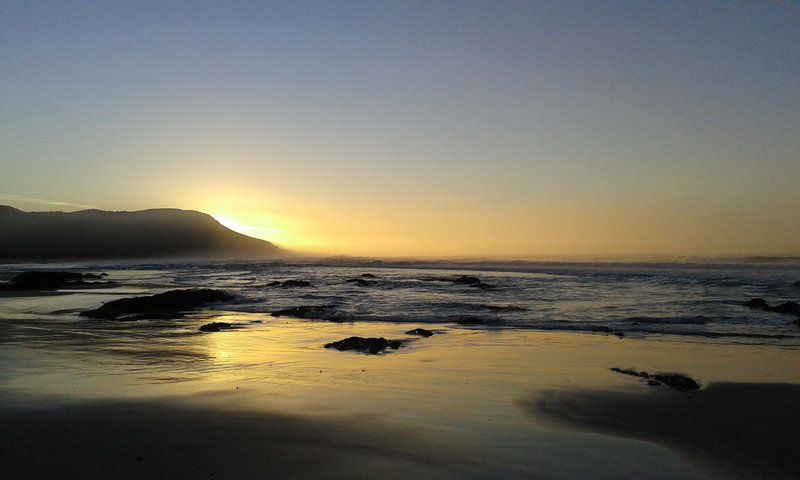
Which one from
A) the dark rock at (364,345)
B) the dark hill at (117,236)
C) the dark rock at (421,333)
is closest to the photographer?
the dark rock at (364,345)

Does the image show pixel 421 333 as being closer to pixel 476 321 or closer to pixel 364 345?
pixel 364 345

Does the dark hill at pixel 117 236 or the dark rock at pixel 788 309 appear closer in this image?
the dark rock at pixel 788 309

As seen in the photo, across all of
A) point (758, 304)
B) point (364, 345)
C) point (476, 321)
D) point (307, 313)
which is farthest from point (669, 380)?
point (758, 304)

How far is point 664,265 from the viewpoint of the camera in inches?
2128

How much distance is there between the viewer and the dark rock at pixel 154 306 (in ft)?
58.0

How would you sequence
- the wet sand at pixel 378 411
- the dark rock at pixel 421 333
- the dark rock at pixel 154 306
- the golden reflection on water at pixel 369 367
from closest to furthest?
the wet sand at pixel 378 411 → the golden reflection on water at pixel 369 367 → the dark rock at pixel 421 333 → the dark rock at pixel 154 306

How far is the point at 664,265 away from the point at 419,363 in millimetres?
52509

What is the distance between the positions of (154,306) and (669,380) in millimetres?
18057

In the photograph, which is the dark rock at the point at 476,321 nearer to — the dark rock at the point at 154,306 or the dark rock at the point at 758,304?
the dark rock at the point at 154,306

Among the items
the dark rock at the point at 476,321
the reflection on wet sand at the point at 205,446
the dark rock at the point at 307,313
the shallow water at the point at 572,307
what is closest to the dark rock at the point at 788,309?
the shallow water at the point at 572,307

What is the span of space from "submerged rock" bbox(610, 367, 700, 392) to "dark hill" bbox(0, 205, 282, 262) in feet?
424

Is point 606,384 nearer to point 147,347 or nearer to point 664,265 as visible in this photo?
point 147,347

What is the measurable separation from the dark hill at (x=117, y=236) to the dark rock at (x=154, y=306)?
110580 millimetres

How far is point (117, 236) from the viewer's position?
468 feet
